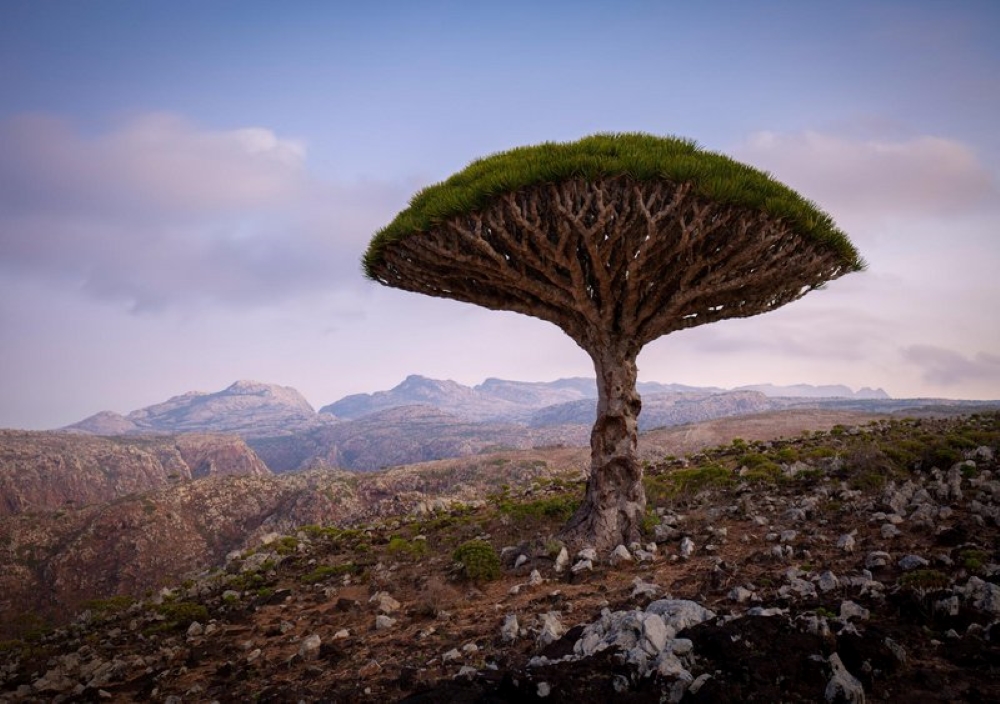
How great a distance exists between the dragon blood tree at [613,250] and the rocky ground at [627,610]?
2.43 metres

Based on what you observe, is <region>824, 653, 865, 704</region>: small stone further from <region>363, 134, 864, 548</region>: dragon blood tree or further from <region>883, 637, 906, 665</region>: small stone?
<region>363, 134, 864, 548</region>: dragon blood tree

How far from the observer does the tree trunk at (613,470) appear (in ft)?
32.6

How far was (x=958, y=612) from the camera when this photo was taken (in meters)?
4.71

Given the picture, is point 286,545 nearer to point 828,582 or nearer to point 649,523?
point 649,523

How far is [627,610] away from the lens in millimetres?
6227

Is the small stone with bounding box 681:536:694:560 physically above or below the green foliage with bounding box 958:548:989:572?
below

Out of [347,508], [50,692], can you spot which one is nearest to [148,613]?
[50,692]

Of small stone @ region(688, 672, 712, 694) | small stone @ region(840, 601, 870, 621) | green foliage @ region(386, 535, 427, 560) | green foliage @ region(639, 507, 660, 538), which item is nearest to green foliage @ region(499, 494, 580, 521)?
green foliage @ region(639, 507, 660, 538)

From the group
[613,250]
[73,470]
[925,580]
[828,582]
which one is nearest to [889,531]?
[925,580]

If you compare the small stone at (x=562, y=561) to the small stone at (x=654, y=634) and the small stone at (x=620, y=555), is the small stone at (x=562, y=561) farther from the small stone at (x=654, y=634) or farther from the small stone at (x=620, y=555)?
the small stone at (x=654, y=634)

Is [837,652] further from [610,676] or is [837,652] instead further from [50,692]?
[50,692]

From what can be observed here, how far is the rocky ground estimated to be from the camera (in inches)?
167

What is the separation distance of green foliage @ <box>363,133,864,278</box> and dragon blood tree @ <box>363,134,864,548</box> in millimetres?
30

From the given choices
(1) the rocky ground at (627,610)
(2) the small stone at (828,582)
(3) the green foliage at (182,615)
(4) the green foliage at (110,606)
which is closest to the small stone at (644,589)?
(1) the rocky ground at (627,610)
